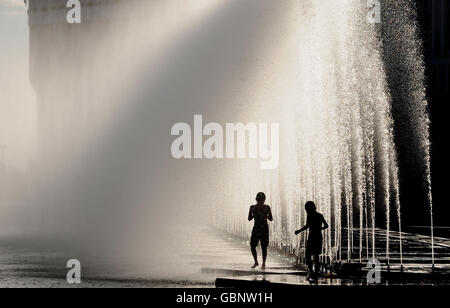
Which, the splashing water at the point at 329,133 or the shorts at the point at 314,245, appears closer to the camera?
the shorts at the point at 314,245

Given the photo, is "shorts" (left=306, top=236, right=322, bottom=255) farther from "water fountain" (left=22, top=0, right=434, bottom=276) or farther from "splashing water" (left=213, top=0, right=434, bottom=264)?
"splashing water" (left=213, top=0, right=434, bottom=264)

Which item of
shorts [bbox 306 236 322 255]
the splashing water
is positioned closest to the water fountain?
the splashing water

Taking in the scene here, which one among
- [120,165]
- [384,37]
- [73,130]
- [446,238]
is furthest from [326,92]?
[73,130]

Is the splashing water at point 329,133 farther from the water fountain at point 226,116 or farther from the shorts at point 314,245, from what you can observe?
the shorts at point 314,245

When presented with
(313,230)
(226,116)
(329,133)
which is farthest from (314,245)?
(226,116)

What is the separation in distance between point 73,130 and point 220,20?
3892cm

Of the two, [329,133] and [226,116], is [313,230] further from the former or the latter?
[226,116]

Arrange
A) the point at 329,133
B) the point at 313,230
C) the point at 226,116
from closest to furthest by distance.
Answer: the point at 313,230, the point at 329,133, the point at 226,116

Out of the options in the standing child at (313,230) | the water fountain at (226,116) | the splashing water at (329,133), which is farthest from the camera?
the water fountain at (226,116)

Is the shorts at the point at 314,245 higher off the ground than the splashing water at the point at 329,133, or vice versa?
the splashing water at the point at 329,133

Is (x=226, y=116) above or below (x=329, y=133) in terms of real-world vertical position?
above

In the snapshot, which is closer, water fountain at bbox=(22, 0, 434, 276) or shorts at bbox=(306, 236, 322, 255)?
shorts at bbox=(306, 236, 322, 255)

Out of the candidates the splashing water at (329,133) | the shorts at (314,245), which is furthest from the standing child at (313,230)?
the splashing water at (329,133)

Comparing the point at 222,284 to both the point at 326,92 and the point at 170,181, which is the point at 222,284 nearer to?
the point at 326,92
